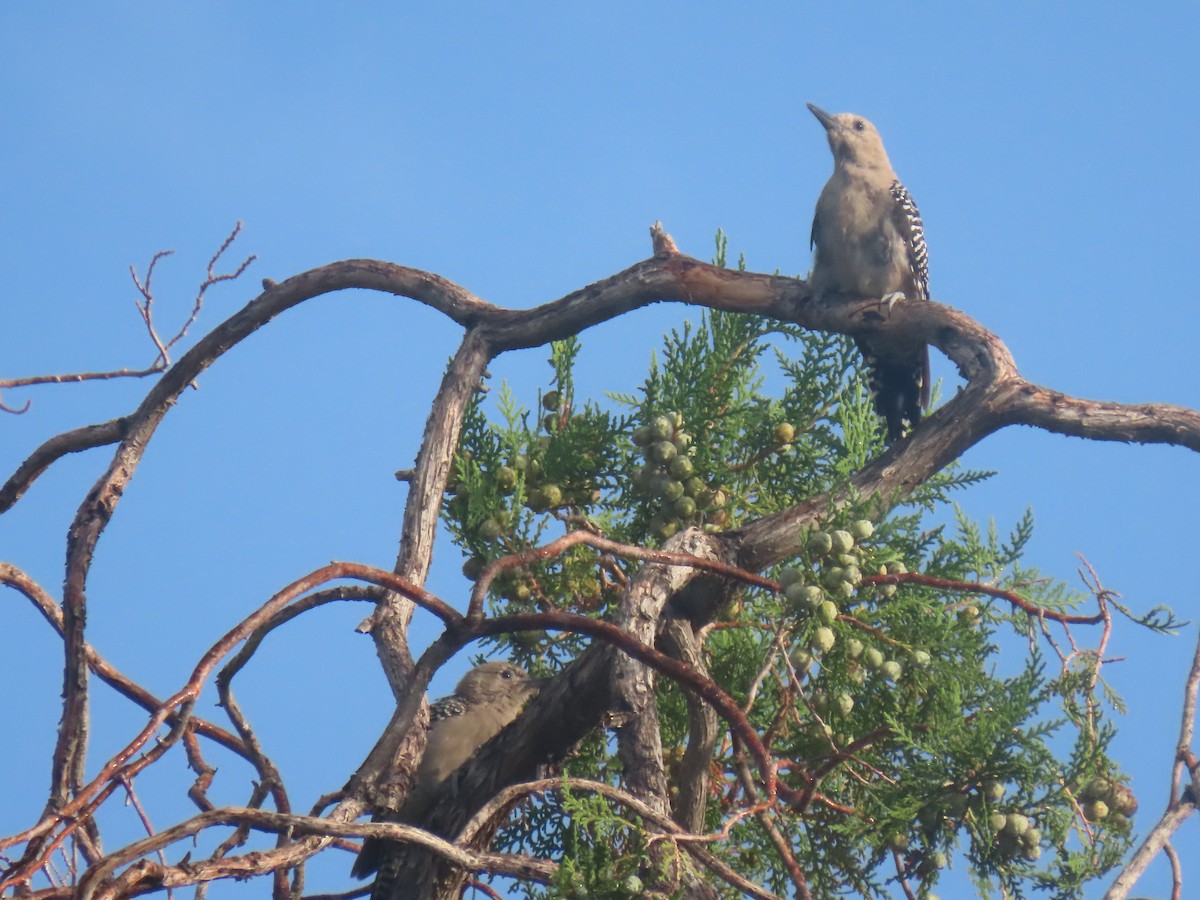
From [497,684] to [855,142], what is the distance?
3341mm

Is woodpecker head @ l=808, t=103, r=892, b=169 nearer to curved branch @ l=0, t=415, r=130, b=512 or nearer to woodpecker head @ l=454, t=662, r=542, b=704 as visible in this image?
woodpecker head @ l=454, t=662, r=542, b=704

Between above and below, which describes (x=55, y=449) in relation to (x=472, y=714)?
above

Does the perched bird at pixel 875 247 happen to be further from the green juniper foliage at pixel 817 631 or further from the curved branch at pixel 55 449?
the curved branch at pixel 55 449

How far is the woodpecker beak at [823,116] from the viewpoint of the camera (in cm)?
651

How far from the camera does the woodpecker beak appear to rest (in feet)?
21.4

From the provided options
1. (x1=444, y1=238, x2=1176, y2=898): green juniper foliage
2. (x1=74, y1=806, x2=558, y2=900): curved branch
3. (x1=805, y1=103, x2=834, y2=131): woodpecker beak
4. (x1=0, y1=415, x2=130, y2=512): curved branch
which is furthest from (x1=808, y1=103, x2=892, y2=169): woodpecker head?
(x1=74, y1=806, x2=558, y2=900): curved branch

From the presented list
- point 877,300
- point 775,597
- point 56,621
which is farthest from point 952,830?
point 56,621

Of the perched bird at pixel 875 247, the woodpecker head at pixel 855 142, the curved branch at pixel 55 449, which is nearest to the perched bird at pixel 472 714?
the curved branch at pixel 55 449

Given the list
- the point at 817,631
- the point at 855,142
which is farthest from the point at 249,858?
the point at 855,142

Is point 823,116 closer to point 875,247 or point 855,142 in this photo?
point 855,142

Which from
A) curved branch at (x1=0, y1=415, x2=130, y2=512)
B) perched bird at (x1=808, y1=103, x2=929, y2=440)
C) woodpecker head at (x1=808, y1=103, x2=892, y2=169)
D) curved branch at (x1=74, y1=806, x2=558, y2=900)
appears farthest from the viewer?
woodpecker head at (x1=808, y1=103, x2=892, y2=169)

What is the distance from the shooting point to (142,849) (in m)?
2.20

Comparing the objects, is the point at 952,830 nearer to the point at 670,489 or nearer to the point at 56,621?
the point at 670,489

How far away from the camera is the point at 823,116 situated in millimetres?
6594
